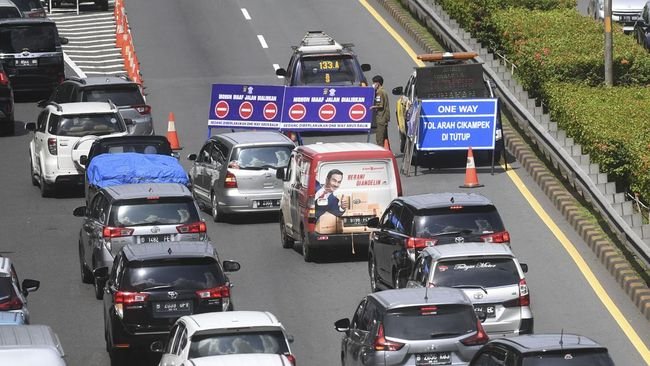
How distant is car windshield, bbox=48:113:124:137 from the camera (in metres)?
33.6

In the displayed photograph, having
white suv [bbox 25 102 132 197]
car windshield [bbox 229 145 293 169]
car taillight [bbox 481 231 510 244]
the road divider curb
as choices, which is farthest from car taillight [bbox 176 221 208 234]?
white suv [bbox 25 102 132 197]

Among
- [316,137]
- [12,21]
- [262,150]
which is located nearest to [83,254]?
[262,150]

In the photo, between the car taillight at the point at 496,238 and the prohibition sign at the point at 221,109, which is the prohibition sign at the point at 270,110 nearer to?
the prohibition sign at the point at 221,109

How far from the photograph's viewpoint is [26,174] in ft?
117

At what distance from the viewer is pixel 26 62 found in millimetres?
A: 43438

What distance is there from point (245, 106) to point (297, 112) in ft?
4.66

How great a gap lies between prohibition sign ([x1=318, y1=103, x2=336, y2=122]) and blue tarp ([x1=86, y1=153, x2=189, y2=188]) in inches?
222

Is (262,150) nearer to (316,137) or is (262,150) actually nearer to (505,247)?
(316,137)

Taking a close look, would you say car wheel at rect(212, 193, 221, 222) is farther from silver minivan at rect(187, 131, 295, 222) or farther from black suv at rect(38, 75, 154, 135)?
black suv at rect(38, 75, 154, 135)

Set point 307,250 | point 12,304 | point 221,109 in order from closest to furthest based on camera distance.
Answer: point 12,304
point 307,250
point 221,109

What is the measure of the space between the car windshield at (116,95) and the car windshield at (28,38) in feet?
22.9

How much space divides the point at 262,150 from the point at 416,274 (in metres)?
9.25

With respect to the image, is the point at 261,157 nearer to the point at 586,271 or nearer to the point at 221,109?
the point at 221,109

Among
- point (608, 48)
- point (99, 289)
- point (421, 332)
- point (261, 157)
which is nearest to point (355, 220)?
point (261, 157)
